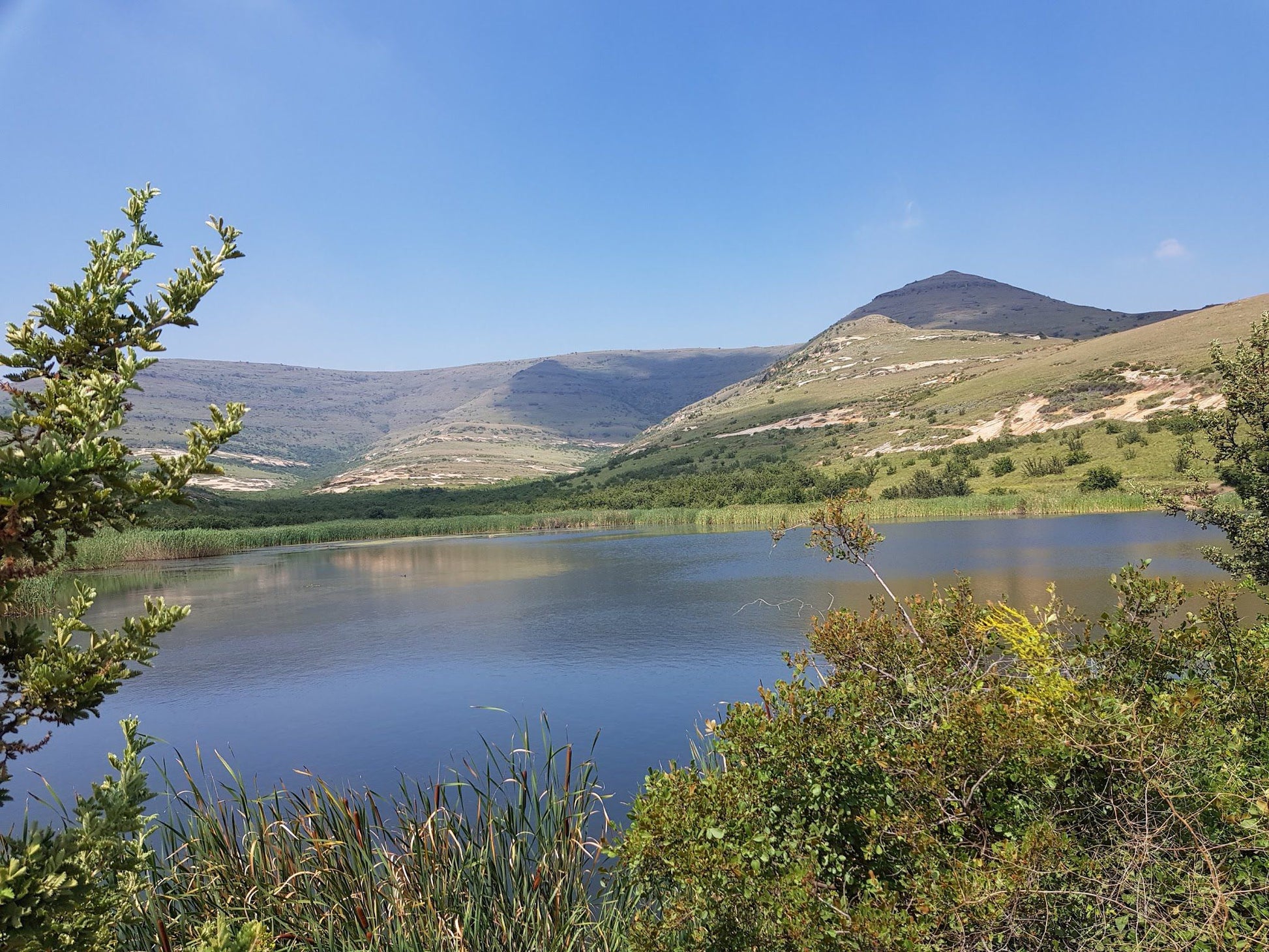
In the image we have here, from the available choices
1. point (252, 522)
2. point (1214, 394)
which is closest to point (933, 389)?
point (1214, 394)

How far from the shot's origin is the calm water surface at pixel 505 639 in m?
11.0

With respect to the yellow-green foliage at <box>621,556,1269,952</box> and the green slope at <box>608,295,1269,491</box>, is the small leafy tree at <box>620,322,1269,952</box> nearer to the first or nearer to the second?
the yellow-green foliage at <box>621,556,1269,952</box>

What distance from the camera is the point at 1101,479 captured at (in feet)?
118

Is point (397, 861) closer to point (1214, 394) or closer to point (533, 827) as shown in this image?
point (533, 827)

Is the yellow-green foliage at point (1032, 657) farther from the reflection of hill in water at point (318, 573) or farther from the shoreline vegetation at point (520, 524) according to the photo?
the reflection of hill in water at point (318, 573)

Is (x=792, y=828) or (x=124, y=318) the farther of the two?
(x=792, y=828)

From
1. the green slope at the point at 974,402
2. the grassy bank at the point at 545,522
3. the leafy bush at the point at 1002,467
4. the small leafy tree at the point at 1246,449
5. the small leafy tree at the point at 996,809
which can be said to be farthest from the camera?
the leafy bush at the point at 1002,467

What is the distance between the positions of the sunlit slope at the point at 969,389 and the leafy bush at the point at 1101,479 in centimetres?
595

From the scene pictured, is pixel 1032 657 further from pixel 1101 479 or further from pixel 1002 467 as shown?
pixel 1002 467

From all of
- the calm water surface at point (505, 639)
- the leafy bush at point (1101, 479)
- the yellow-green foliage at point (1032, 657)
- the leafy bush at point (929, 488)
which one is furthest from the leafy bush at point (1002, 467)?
the yellow-green foliage at point (1032, 657)

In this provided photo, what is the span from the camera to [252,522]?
5319 centimetres

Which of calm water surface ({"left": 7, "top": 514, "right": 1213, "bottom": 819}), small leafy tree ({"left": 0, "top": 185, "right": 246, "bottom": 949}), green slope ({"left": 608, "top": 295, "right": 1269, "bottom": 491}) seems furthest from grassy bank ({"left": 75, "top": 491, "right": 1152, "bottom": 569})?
small leafy tree ({"left": 0, "top": 185, "right": 246, "bottom": 949})

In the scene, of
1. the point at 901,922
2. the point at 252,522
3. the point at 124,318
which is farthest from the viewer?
the point at 252,522

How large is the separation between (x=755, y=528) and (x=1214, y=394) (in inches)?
955
